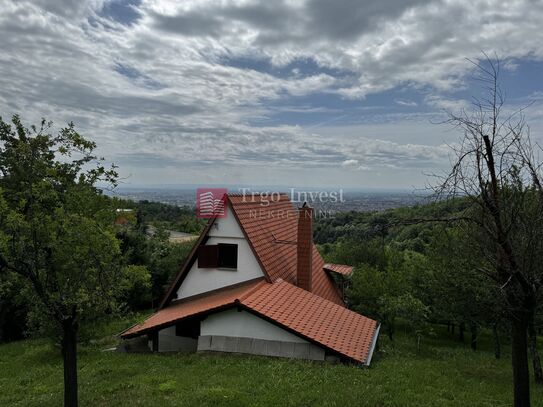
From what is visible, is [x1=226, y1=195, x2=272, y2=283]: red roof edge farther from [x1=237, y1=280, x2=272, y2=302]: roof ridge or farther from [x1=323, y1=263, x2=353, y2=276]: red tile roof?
[x1=323, y1=263, x2=353, y2=276]: red tile roof

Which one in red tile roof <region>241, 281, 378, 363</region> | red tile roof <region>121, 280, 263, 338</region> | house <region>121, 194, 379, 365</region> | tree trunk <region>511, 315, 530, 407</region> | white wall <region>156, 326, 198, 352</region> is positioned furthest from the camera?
white wall <region>156, 326, 198, 352</region>

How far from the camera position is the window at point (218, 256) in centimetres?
1875

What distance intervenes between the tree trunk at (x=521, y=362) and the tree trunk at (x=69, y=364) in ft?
29.9

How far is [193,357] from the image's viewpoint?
14031mm

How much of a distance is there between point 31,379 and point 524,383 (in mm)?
14666

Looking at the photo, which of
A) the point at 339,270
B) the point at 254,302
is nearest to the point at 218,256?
the point at 254,302

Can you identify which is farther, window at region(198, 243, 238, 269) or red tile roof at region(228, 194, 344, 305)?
window at region(198, 243, 238, 269)

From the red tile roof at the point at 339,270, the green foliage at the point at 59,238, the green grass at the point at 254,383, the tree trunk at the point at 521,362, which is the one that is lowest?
the green grass at the point at 254,383

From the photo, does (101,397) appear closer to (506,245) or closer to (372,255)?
(506,245)

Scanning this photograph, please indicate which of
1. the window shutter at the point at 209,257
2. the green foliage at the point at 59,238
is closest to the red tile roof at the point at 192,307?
the window shutter at the point at 209,257

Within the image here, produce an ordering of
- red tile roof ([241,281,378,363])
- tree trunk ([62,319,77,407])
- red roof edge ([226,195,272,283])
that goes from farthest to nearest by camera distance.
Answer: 1. red roof edge ([226,195,272,283])
2. red tile roof ([241,281,378,363])
3. tree trunk ([62,319,77,407])

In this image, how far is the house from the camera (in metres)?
14.1

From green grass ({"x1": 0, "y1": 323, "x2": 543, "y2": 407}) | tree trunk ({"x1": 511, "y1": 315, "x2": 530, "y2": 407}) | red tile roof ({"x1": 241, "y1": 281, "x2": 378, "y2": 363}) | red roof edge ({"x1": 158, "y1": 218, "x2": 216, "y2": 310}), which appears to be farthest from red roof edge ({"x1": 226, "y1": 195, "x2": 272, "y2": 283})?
tree trunk ({"x1": 511, "y1": 315, "x2": 530, "y2": 407})

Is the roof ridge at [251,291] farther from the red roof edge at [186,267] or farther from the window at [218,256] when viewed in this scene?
the red roof edge at [186,267]
